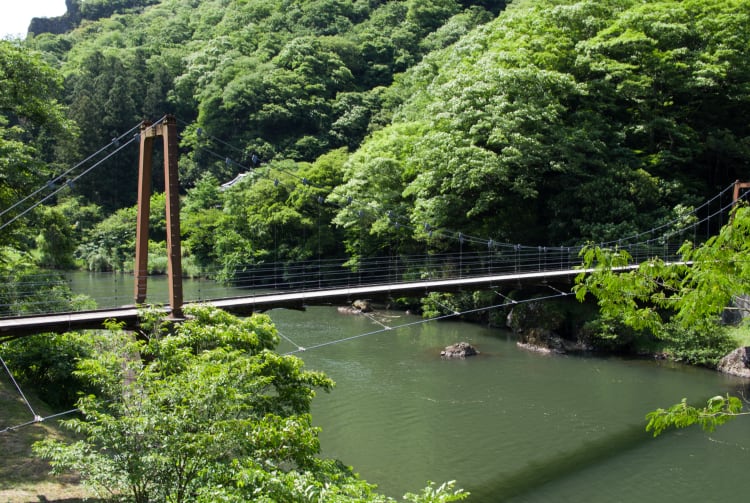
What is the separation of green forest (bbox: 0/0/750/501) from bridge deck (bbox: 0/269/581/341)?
4.63 ft

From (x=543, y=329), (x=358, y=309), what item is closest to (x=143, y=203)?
(x=543, y=329)

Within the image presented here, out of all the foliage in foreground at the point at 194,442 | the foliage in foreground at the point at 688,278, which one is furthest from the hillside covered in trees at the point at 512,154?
the foliage in foreground at the point at 688,278

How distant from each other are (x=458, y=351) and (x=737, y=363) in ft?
21.1

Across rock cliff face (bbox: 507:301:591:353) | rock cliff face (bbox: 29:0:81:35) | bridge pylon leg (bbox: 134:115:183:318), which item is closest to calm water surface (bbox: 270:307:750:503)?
rock cliff face (bbox: 507:301:591:353)

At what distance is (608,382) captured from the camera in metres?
13.7

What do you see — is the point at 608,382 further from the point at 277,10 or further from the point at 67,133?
the point at 277,10

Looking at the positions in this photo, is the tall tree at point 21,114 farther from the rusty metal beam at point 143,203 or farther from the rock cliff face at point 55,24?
the rock cliff face at point 55,24

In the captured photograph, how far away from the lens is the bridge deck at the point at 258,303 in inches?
303

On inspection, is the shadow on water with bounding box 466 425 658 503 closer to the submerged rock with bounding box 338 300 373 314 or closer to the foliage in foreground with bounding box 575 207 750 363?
the foliage in foreground with bounding box 575 207 750 363

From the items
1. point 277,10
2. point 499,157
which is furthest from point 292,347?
point 277,10

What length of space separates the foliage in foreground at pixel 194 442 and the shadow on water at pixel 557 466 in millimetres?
3027

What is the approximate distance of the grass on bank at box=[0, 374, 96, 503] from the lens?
605 cm

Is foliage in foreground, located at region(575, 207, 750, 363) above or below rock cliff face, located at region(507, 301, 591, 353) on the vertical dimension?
above

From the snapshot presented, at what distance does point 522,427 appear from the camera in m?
10.8
